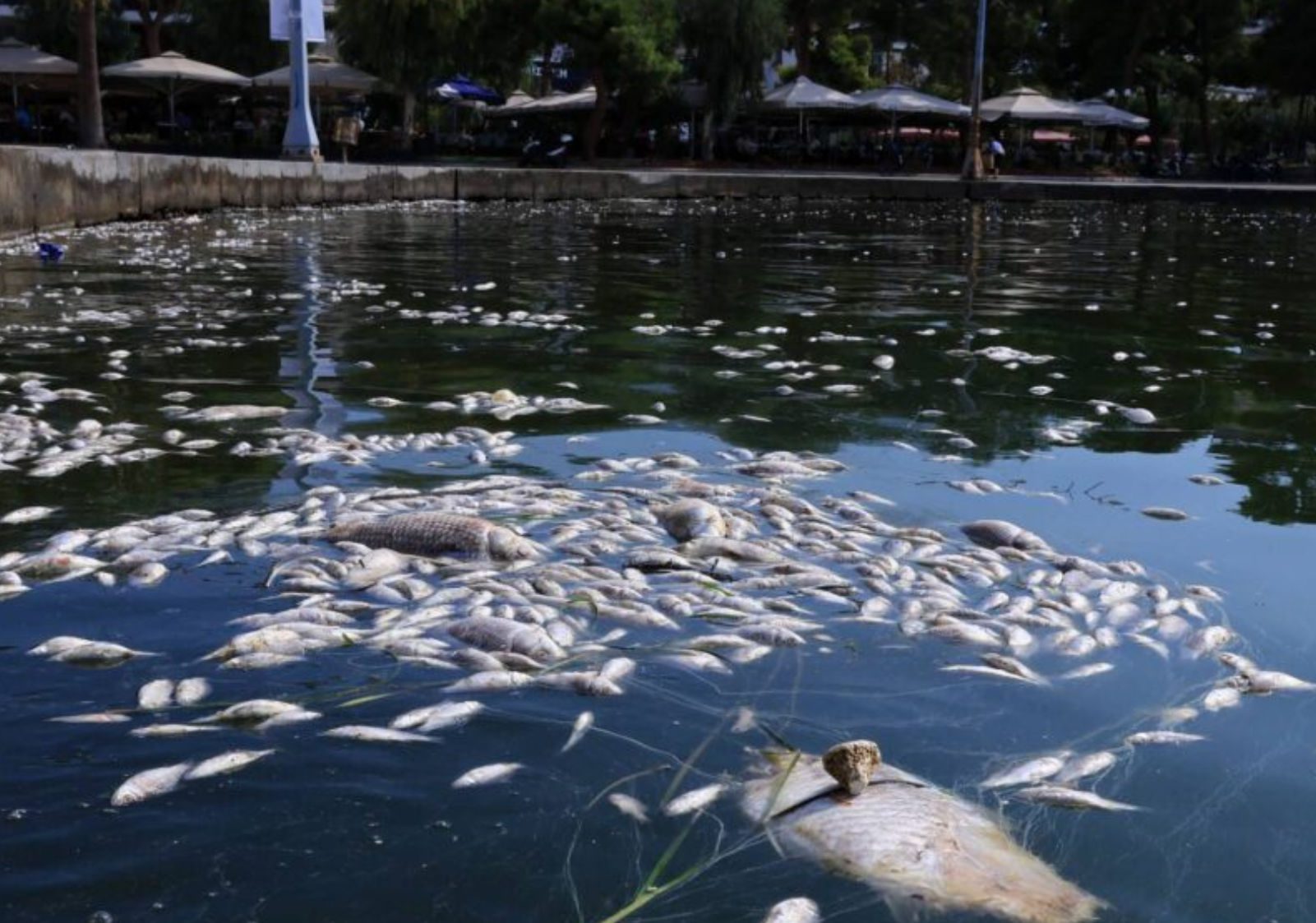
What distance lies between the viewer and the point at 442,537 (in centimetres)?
467

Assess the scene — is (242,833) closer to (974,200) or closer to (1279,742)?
(1279,742)

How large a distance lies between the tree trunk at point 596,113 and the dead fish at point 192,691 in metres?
40.8

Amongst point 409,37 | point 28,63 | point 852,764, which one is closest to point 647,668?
point 852,764

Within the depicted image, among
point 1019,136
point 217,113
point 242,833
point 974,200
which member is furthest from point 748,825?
point 1019,136

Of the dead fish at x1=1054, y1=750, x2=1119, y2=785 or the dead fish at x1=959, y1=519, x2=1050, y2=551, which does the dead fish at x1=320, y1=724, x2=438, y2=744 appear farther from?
the dead fish at x1=959, y1=519, x2=1050, y2=551

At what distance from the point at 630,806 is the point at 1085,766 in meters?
1.08

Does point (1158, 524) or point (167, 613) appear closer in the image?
point (167, 613)

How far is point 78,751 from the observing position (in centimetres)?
323

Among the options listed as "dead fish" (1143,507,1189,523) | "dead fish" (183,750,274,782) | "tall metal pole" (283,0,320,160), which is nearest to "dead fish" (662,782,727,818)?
"dead fish" (183,750,274,782)

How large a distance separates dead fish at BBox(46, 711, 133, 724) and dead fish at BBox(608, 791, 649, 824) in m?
1.21

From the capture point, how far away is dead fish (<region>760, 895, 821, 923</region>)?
264 cm

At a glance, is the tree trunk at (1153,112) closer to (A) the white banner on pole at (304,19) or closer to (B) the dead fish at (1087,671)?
(A) the white banner on pole at (304,19)

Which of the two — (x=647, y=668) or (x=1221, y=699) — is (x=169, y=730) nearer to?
(x=647, y=668)

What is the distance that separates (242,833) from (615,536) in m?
2.15
